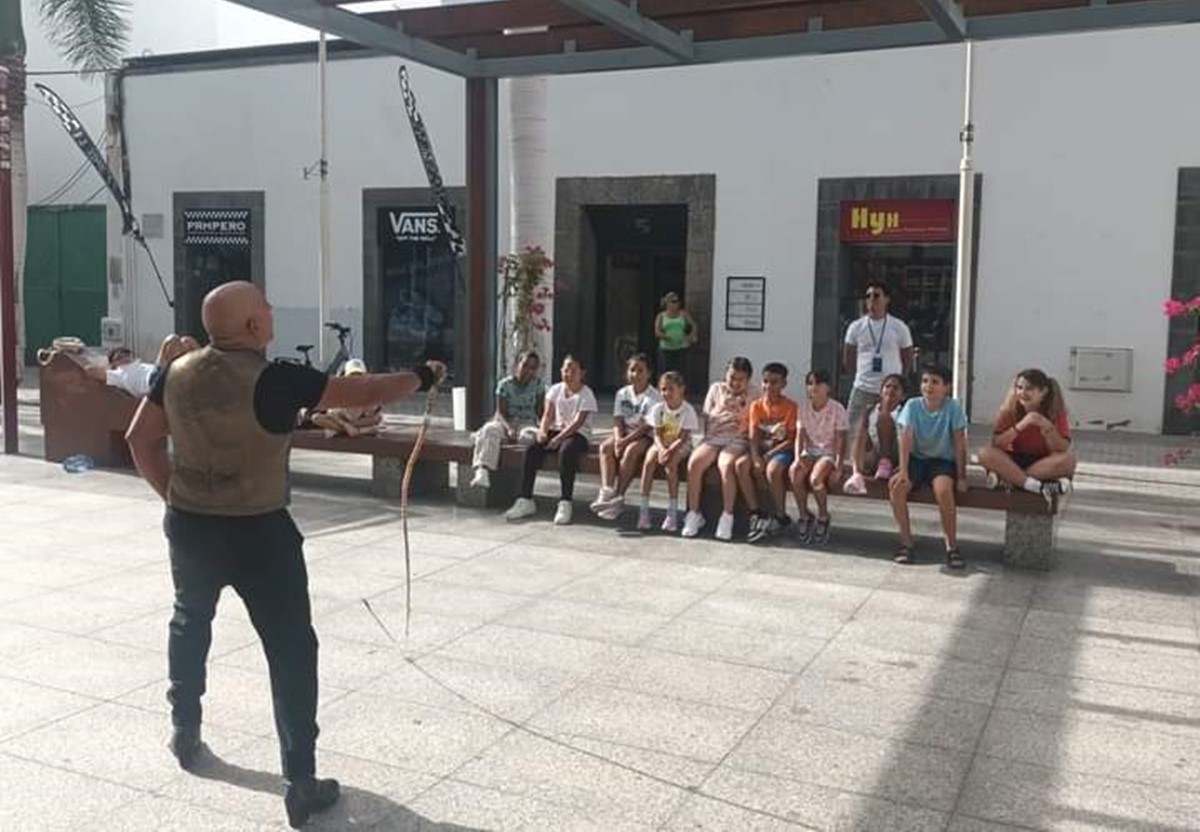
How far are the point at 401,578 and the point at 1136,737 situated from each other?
3.97 meters

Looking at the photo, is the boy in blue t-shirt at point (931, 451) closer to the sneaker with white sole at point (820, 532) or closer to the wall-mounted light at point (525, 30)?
the sneaker with white sole at point (820, 532)

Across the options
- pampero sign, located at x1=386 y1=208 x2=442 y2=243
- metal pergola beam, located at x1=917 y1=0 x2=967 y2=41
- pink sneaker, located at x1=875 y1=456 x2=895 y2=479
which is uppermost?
metal pergola beam, located at x1=917 y1=0 x2=967 y2=41

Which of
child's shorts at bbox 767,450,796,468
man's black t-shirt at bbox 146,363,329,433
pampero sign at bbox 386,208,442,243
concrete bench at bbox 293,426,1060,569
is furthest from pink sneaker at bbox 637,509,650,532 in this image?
pampero sign at bbox 386,208,442,243

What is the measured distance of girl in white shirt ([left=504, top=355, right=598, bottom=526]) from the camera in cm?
877

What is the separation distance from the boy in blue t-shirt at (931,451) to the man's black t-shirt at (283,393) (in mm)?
4651

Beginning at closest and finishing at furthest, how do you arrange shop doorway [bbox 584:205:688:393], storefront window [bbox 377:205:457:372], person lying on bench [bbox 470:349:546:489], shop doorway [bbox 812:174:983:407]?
person lying on bench [bbox 470:349:546:489]
shop doorway [bbox 812:174:983:407]
shop doorway [bbox 584:205:688:393]
storefront window [bbox 377:205:457:372]

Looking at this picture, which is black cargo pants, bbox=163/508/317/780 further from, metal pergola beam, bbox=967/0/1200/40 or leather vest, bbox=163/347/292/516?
metal pergola beam, bbox=967/0/1200/40

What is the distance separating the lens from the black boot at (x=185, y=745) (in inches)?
161

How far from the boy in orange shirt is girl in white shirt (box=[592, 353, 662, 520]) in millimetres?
794

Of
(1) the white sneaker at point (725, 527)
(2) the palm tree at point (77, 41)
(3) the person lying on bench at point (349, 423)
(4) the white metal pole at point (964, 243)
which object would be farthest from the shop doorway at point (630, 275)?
(1) the white sneaker at point (725, 527)

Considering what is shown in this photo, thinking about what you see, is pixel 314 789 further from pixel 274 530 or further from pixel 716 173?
pixel 716 173

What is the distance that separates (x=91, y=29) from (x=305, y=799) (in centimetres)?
1783

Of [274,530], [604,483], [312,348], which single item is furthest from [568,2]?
[312,348]

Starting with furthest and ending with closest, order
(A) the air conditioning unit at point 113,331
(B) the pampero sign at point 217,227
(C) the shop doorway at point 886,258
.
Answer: (A) the air conditioning unit at point 113,331
(B) the pampero sign at point 217,227
(C) the shop doorway at point 886,258
